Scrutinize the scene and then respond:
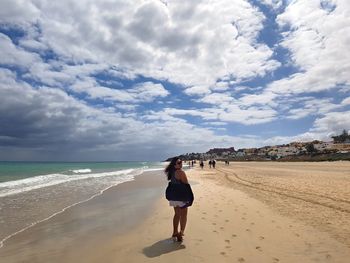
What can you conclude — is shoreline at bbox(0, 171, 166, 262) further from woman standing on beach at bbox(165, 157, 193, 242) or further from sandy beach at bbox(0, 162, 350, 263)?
woman standing on beach at bbox(165, 157, 193, 242)

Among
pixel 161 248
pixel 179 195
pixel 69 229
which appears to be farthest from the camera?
pixel 69 229

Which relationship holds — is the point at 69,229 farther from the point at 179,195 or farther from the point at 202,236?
the point at 202,236

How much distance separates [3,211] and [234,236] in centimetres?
1006

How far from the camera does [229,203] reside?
46.1 ft

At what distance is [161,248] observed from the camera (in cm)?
766

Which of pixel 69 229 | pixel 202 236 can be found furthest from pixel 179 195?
pixel 69 229

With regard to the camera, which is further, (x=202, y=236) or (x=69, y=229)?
(x=69, y=229)

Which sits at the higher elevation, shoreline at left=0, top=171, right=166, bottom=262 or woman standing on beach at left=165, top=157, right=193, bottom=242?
woman standing on beach at left=165, top=157, right=193, bottom=242

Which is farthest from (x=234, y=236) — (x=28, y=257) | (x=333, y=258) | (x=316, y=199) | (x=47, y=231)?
(x=316, y=199)

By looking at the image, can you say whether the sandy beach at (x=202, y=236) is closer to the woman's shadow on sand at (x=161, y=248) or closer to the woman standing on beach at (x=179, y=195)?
the woman's shadow on sand at (x=161, y=248)

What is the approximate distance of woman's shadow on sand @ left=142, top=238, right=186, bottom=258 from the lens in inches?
287

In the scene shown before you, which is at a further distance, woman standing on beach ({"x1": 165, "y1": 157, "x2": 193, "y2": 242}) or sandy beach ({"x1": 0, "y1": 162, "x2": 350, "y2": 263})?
woman standing on beach ({"x1": 165, "y1": 157, "x2": 193, "y2": 242})

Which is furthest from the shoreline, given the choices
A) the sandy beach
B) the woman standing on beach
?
the woman standing on beach

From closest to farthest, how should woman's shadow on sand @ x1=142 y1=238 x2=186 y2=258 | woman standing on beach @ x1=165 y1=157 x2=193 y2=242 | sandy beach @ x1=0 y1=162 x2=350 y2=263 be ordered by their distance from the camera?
1. sandy beach @ x1=0 y1=162 x2=350 y2=263
2. woman's shadow on sand @ x1=142 y1=238 x2=186 y2=258
3. woman standing on beach @ x1=165 y1=157 x2=193 y2=242
